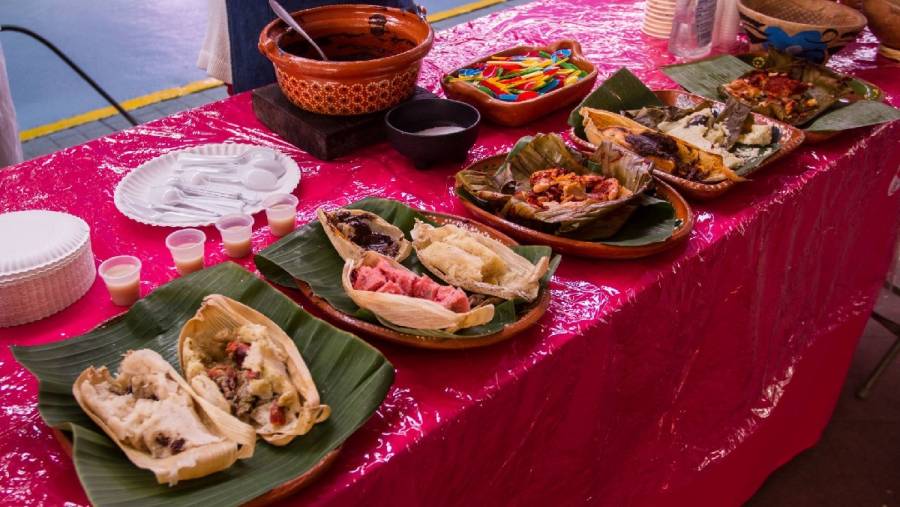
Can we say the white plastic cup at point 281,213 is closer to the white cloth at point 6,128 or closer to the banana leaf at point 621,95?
the banana leaf at point 621,95

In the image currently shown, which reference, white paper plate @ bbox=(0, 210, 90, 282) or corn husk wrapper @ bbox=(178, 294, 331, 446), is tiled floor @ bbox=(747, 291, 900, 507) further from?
white paper plate @ bbox=(0, 210, 90, 282)

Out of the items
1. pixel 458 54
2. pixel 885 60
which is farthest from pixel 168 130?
pixel 885 60

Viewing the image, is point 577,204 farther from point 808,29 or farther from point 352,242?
point 808,29

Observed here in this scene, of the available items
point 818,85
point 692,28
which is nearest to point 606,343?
point 818,85

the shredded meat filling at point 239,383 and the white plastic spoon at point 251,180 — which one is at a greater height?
the shredded meat filling at point 239,383

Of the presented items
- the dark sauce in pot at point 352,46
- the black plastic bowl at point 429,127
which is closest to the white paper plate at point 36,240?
the black plastic bowl at point 429,127

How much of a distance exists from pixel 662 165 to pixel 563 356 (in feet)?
2.21

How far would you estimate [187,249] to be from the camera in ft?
4.67

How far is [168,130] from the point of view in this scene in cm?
203

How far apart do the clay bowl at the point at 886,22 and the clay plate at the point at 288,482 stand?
2488 millimetres

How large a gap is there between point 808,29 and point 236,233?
186 centimetres

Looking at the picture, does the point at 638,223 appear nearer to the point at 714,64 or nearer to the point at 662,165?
the point at 662,165

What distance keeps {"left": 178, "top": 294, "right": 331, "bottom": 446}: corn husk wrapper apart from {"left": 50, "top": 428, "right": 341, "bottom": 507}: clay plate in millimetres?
61

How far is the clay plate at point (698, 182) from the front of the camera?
5.48 feet
